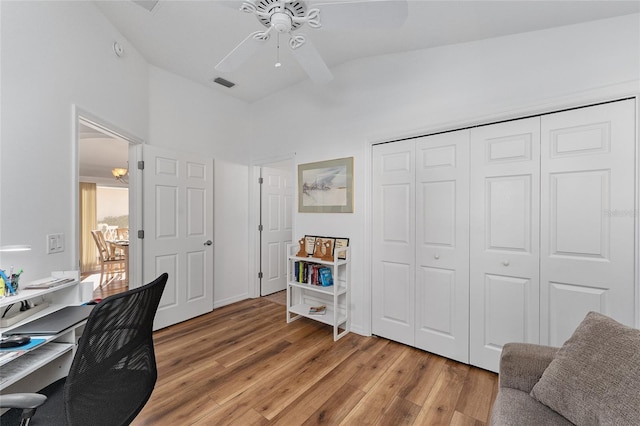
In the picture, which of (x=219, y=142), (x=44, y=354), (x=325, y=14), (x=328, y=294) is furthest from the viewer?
(x=219, y=142)

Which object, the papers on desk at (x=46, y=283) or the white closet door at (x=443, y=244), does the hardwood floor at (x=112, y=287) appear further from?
the white closet door at (x=443, y=244)

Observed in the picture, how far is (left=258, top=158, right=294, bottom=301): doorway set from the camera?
4008 millimetres

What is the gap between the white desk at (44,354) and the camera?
1121mm

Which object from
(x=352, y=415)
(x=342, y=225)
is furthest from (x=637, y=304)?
(x=342, y=225)

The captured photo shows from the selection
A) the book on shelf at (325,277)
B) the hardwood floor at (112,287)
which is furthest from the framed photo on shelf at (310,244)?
the hardwood floor at (112,287)

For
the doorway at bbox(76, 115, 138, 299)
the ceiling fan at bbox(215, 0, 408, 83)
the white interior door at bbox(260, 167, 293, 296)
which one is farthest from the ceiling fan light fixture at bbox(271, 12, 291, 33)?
the doorway at bbox(76, 115, 138, 299)

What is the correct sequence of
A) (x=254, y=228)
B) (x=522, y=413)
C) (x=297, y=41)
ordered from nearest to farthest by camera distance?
(x=522, y=413) → (x=297, y=41) → (x=254, y=228)

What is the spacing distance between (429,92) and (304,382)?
2.58 m

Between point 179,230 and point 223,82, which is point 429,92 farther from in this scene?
point 179,230

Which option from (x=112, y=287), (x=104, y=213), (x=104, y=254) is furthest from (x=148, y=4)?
(x=104, y=213)

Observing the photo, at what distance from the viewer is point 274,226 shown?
4.17 meters

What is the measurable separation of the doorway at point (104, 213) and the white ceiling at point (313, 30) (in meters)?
1.68

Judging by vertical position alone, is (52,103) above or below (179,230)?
above

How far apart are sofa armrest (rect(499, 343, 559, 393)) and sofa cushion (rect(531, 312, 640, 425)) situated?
0.07 meters
